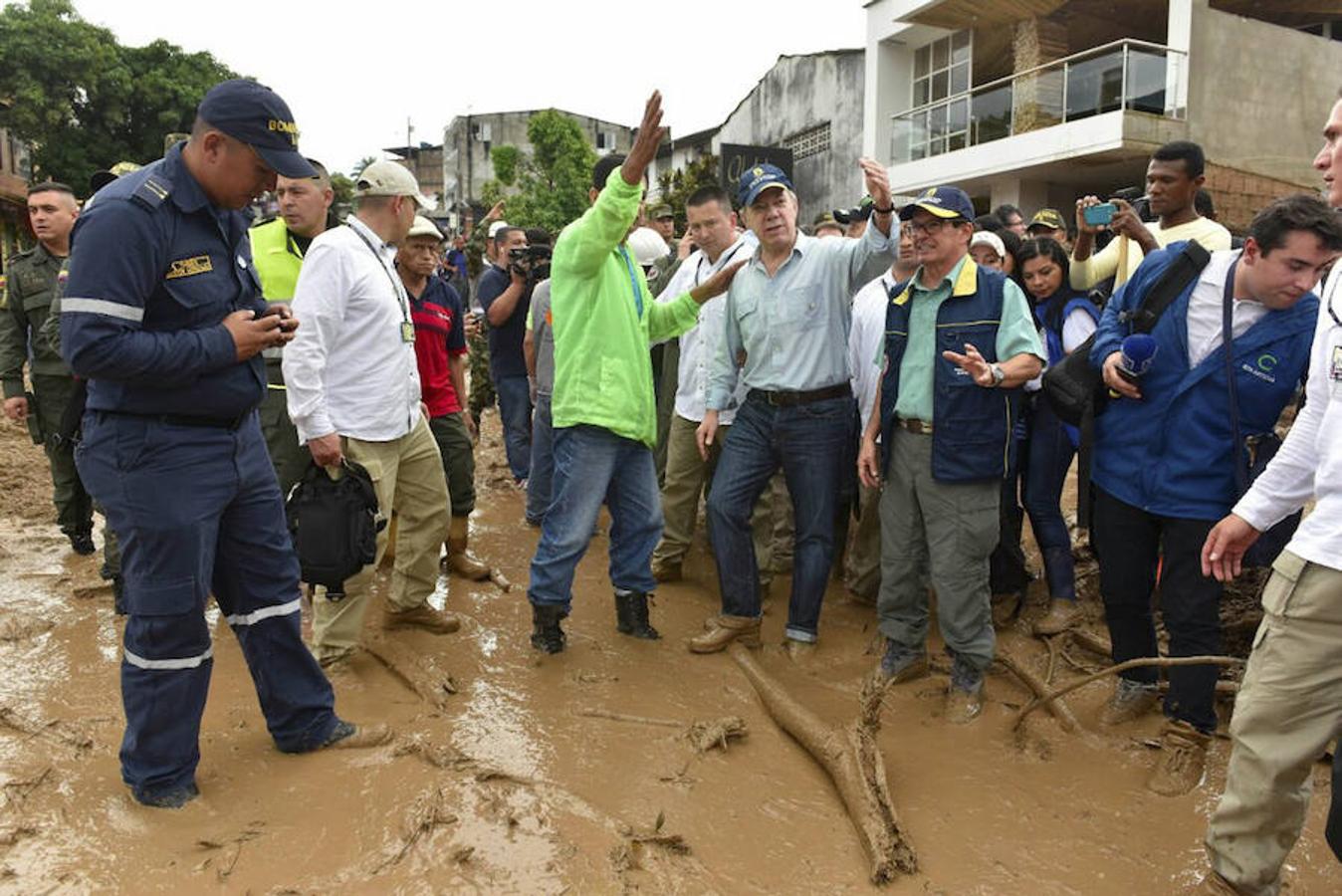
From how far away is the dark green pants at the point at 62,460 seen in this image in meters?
5.73

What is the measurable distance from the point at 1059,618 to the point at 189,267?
414 centimetres

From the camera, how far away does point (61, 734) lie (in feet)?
11.2

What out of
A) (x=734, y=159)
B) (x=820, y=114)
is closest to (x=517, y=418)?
(x=734, y=159)

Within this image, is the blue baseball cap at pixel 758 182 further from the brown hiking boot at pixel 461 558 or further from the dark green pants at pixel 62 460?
the dark green pants at pixel 62 460

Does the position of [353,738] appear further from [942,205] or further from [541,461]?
[541,461]

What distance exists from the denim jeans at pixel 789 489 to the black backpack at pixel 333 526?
165 centimetres

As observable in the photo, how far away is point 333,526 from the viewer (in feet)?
11.8

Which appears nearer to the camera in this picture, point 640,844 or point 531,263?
point 640,844

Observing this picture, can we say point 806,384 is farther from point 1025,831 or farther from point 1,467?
point 1,467

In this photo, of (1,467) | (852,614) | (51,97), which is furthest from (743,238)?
(51,97)

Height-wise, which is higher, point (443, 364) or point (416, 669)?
point (443, 364)

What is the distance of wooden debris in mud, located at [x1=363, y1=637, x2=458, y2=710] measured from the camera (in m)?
3.83

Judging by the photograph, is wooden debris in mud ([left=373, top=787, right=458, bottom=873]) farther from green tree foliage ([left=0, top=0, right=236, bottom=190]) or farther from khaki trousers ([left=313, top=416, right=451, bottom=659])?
green tree foliage ([left=0, top=0, right=236, bottom=190])

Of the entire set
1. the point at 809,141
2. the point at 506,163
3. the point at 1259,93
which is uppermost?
the point at 809,141
